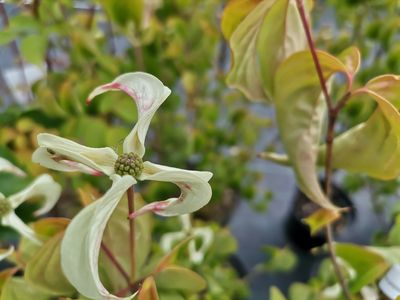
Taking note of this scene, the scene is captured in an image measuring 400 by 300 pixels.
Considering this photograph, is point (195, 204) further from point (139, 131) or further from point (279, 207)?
point (279, 207)

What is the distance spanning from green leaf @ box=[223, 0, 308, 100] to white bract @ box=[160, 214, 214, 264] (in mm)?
155

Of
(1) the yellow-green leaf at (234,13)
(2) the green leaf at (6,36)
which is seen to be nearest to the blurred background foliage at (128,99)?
(2) the green leaf at (6,36)

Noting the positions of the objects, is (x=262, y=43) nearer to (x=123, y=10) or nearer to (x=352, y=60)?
(x=352, y=60)

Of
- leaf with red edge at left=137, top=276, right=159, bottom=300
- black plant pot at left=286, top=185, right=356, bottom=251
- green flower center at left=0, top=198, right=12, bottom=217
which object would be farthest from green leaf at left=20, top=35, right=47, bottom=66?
black plant pot at left=286, top=185, right=356, bottom=251

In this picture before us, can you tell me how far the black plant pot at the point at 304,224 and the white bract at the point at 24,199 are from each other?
453mm

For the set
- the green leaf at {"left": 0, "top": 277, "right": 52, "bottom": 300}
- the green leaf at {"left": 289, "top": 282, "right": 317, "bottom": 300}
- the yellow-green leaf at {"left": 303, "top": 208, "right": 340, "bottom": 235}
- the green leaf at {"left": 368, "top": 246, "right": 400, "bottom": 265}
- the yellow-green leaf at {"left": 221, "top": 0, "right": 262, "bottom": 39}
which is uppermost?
the yellow-green leaf at {"left": 221, "top": 0, "right": 262, "bottom": 39}

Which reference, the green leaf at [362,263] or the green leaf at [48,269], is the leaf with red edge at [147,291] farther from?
the green leaf at [362,263]

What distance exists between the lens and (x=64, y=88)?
1.57 ft

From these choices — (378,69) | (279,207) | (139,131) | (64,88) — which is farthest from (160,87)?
(279,207)

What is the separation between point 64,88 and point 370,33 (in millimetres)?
330

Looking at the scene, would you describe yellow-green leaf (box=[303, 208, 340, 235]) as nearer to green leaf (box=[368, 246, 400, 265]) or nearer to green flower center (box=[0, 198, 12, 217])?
green leaf (box=[368, 246, 400, 265])

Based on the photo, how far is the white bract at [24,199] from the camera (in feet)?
1.04

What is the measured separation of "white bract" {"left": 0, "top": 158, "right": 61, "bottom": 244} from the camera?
32 centimetres

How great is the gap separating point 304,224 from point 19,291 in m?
0.53
